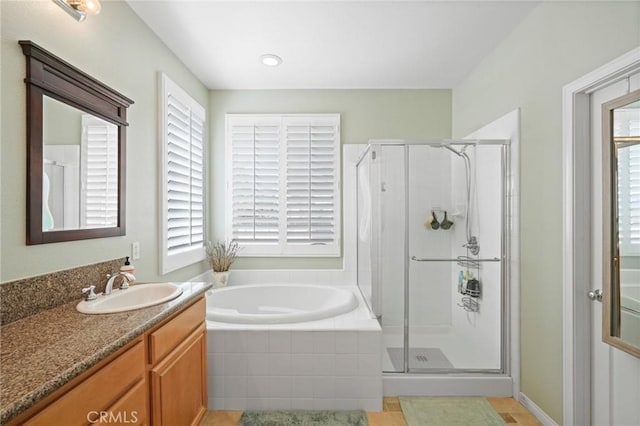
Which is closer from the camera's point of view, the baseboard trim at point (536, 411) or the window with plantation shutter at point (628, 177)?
the window with plantation shutter at point (628, 177)

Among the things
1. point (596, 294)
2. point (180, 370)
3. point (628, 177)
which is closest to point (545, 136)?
point (628, 177)

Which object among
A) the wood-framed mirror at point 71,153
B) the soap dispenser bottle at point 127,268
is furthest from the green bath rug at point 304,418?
the wood-framed mirror at point 71,153

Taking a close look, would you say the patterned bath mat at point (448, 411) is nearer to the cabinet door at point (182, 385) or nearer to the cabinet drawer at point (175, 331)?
the cabinet door at point (182, 385)

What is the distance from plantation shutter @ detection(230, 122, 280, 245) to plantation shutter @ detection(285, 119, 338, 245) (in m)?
0.15

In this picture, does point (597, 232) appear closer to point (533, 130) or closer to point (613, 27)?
point (533, 130)

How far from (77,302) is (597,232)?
2.61 meters

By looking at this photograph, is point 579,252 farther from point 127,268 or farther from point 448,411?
point 127,268

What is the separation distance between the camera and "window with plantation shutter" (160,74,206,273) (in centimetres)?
245

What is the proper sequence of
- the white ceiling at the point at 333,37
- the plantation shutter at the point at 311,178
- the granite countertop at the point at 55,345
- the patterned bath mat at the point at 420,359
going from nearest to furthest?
the granite countertop at the point at 55,345 → the white ceiling at the point at 333,37 → the patterned bath mat at the point at 420,359 → the plantation shutter at the point at 311,178

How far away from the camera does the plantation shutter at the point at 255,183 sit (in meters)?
3.43

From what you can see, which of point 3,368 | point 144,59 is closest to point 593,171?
point 3,368

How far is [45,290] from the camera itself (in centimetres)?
141

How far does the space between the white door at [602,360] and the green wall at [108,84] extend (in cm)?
265

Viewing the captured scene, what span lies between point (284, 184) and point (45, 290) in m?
2.26
